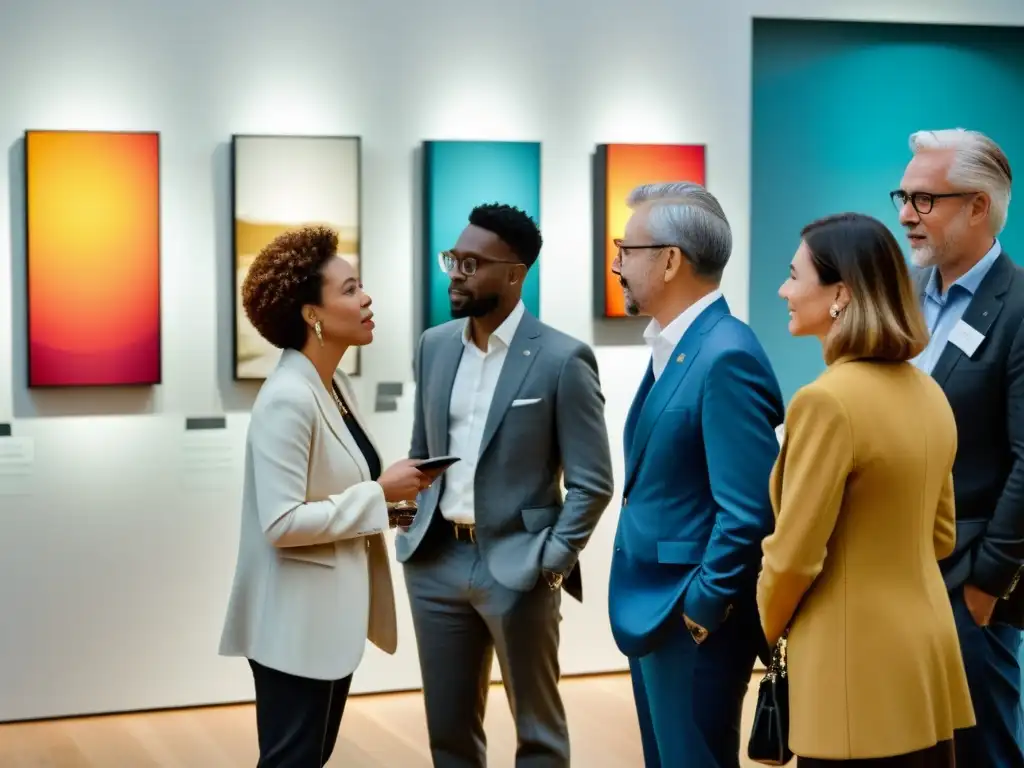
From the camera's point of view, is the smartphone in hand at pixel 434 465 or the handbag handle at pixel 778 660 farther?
the smartphone in hand at pixel 434 465

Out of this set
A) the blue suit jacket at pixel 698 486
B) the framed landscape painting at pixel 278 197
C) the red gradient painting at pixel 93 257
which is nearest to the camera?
the blue suit jacket at pixel 698 486

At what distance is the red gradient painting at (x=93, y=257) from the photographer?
559 centimetres

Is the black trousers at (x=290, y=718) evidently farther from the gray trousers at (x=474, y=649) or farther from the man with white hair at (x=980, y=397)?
the man with white hair at (x=980, y=397)

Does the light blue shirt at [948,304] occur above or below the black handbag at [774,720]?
above

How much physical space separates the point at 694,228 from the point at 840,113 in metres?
3.87

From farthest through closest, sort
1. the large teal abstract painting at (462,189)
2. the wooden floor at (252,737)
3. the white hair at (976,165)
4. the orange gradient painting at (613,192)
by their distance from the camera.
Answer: the orange gradient painting at (613,192) < the large teal abstract painting at (462,189) < the wooden floor at (252,737) < the white hair at (976,165)

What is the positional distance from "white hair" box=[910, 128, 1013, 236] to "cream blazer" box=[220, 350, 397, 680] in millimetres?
1707

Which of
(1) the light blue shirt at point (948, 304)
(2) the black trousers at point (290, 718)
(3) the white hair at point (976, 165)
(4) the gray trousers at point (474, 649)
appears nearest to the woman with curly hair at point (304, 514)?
(2) the black trousers at point (290, 718)

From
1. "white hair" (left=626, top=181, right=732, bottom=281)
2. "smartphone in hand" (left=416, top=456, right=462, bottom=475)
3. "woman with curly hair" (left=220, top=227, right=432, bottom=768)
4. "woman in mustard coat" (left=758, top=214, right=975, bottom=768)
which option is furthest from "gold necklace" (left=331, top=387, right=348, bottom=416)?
"woman in mustard coat" (left=758, top=214, right=975, bottom=768)

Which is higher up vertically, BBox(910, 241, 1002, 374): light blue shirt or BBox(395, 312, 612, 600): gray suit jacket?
BBox(910, 241, 1002, 374): light blue shirt

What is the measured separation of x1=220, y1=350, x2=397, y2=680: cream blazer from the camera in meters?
3.28

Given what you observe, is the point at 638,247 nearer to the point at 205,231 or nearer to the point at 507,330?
the point at 507,330

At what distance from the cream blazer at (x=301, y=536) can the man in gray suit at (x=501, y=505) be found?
59 cm

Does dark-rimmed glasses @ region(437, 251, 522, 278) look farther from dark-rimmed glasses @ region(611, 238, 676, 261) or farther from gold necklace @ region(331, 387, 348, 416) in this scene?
Answer: dark-rimmed glasses @ region(611, 238, 676, 261)
